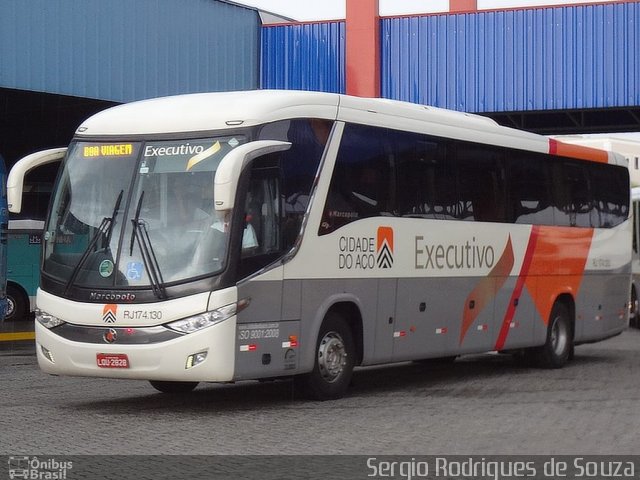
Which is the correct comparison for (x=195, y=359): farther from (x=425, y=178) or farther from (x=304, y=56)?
(x=304, y=56)

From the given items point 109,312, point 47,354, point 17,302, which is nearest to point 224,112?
point 109,312

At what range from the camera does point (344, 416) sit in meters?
11.6

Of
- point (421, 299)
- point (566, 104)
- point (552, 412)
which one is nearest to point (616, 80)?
point (566, 104)

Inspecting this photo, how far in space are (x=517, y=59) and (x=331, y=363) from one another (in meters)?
17.6

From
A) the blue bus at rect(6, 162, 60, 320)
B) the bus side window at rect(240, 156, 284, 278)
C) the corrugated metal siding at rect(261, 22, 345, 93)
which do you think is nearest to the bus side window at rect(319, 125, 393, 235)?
the bus side window at rect(240, 156, 284, 278)

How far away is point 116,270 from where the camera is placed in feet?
38.9

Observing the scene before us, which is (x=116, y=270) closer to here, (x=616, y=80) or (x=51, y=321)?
(x=51, y=321)

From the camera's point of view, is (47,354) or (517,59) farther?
(517,59)

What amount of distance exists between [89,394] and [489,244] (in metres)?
5.42

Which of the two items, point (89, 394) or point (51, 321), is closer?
point (51, 321)

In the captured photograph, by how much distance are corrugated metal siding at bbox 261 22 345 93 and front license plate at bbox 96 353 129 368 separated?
18.9 meters

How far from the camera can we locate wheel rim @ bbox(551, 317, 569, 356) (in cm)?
1786

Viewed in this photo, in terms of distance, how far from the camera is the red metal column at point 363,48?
29.6 meters

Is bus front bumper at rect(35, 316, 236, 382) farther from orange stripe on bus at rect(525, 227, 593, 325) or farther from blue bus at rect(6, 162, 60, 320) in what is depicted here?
blue bus at rect(6, 162, 60, 320)
